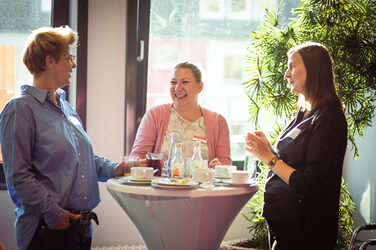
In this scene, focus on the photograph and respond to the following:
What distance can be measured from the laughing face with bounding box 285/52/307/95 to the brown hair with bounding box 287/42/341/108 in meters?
0.02

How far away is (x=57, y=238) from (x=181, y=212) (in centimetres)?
62

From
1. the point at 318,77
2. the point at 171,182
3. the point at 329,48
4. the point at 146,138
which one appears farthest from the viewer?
the point at 329,48

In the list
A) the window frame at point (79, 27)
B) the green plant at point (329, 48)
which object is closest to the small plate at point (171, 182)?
the green plant at point (329, 48)

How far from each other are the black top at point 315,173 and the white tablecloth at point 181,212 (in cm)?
22

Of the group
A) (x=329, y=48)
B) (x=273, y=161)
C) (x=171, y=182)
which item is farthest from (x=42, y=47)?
(x=329, y=48)

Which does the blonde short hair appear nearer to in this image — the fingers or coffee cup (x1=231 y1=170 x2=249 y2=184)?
the fingers

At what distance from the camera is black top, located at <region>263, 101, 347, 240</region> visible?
7.02 ft

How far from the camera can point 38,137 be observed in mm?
1938

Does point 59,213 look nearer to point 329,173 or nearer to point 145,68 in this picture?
point 329,173

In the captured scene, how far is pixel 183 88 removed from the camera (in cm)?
298

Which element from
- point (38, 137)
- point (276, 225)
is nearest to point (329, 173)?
point (276, 225)

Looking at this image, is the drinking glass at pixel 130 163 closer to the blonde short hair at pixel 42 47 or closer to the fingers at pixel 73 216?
the fingers at pixel 73 216

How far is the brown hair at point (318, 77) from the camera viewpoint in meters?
2.34

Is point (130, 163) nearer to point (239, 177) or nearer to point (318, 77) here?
point (239, 177)
